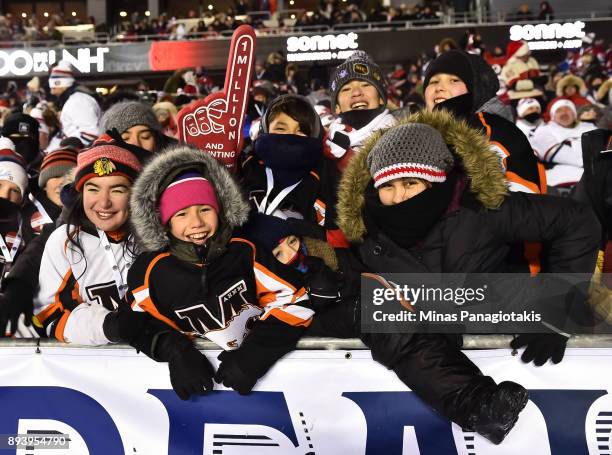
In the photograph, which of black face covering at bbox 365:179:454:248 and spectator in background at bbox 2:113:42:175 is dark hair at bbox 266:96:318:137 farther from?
spectator in background at bbox 2:113:42:175

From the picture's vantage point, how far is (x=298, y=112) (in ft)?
10.6

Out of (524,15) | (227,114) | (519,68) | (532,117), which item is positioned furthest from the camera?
(524,15)

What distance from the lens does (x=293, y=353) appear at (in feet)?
7.97

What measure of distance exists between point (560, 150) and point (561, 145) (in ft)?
0.21

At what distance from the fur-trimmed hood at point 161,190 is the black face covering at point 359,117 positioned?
3.00 ft

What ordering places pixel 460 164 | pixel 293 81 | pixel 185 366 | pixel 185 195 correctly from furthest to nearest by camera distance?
pixel 293 81, pixel 185 195, pixel 460 164, pixel 185 366

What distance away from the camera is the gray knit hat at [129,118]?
384cm

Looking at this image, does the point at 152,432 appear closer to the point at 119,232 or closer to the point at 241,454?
the point at 241,454

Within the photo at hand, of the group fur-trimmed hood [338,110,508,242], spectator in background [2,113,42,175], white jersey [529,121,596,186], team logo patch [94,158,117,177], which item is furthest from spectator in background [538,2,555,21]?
team logo patch [94,158,117,177]

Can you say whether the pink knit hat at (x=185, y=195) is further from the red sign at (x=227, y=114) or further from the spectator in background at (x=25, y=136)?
the spectator in background at (x=25, y=136)

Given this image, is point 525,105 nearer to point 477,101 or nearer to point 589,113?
point 589,113

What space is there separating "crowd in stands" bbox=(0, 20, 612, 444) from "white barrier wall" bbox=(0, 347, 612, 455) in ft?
0.25

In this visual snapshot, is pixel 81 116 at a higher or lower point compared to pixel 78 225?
higher

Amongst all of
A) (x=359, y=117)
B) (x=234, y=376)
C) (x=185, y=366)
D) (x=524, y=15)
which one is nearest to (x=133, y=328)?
(x=185, y=366)
